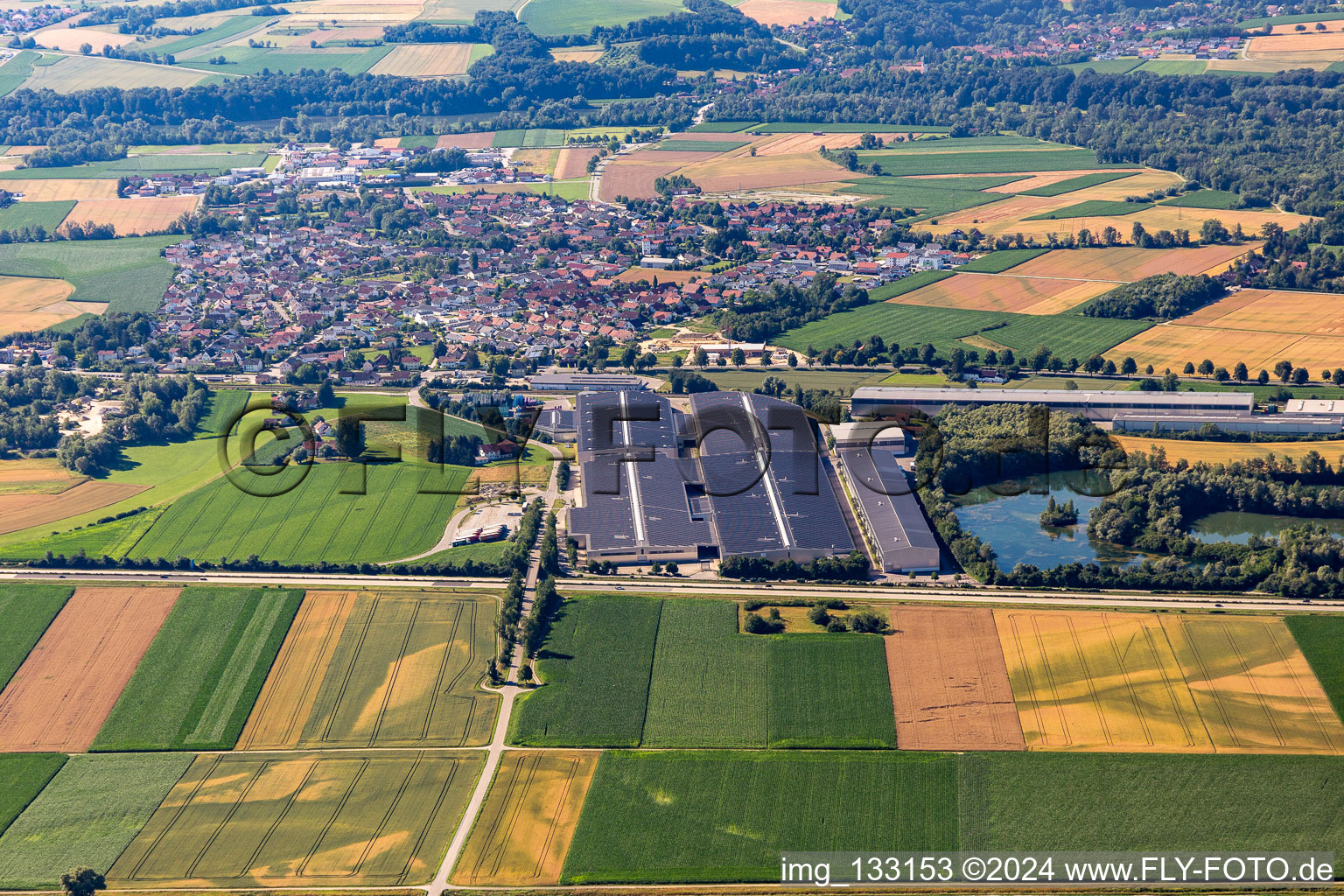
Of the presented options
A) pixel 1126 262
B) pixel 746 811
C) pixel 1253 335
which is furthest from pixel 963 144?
pixel 746 811

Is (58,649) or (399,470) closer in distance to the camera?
(58,649)

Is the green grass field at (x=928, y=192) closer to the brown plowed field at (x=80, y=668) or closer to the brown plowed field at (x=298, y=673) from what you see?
the brown plowed field at (x=298, y=673)

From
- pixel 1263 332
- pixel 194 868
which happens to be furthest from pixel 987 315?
pixel 194 868

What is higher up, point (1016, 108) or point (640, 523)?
point (1016, 108)

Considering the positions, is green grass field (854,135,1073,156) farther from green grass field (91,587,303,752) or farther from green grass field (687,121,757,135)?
green grass field (91,587,303,752)

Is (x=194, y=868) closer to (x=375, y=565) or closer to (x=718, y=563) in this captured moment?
(x=375, y=565)
